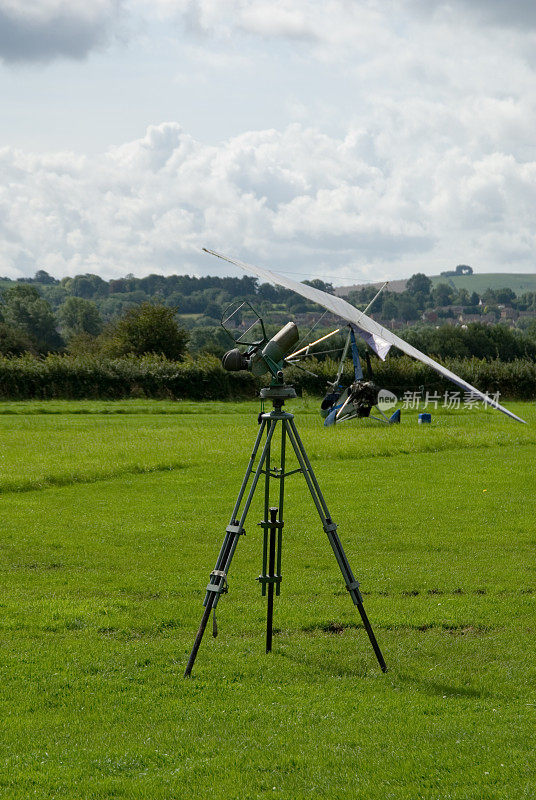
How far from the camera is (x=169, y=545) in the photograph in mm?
15609

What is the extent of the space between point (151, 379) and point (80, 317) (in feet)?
330

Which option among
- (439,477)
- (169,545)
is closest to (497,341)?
(439,477)

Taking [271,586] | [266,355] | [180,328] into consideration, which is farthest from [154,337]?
[271,586]

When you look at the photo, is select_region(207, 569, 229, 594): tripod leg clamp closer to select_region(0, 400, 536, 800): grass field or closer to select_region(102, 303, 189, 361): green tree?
select_region(0, 400, 536, 800): grass field

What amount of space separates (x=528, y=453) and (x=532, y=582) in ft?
58.0

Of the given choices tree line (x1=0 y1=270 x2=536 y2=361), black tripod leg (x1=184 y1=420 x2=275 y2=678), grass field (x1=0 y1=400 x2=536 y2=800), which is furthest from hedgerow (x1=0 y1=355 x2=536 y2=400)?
black tripod leg (x1=184 y1=420 x2=275 y2=678)

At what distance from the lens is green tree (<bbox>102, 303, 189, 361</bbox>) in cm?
8425

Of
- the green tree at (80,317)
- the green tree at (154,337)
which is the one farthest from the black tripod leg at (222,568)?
the green tree at (80,317)

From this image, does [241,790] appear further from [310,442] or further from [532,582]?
[310,442]

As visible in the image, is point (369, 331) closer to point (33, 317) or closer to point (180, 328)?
point (180, 328)

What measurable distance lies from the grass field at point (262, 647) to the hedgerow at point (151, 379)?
36281 mm

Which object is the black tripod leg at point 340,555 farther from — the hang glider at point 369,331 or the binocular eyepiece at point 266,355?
the hang glider at point 369,331

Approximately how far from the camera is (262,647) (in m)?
10.0

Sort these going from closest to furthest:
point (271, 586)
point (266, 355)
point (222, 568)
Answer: point (222, 568), point (266, 355), point (271, 586)
